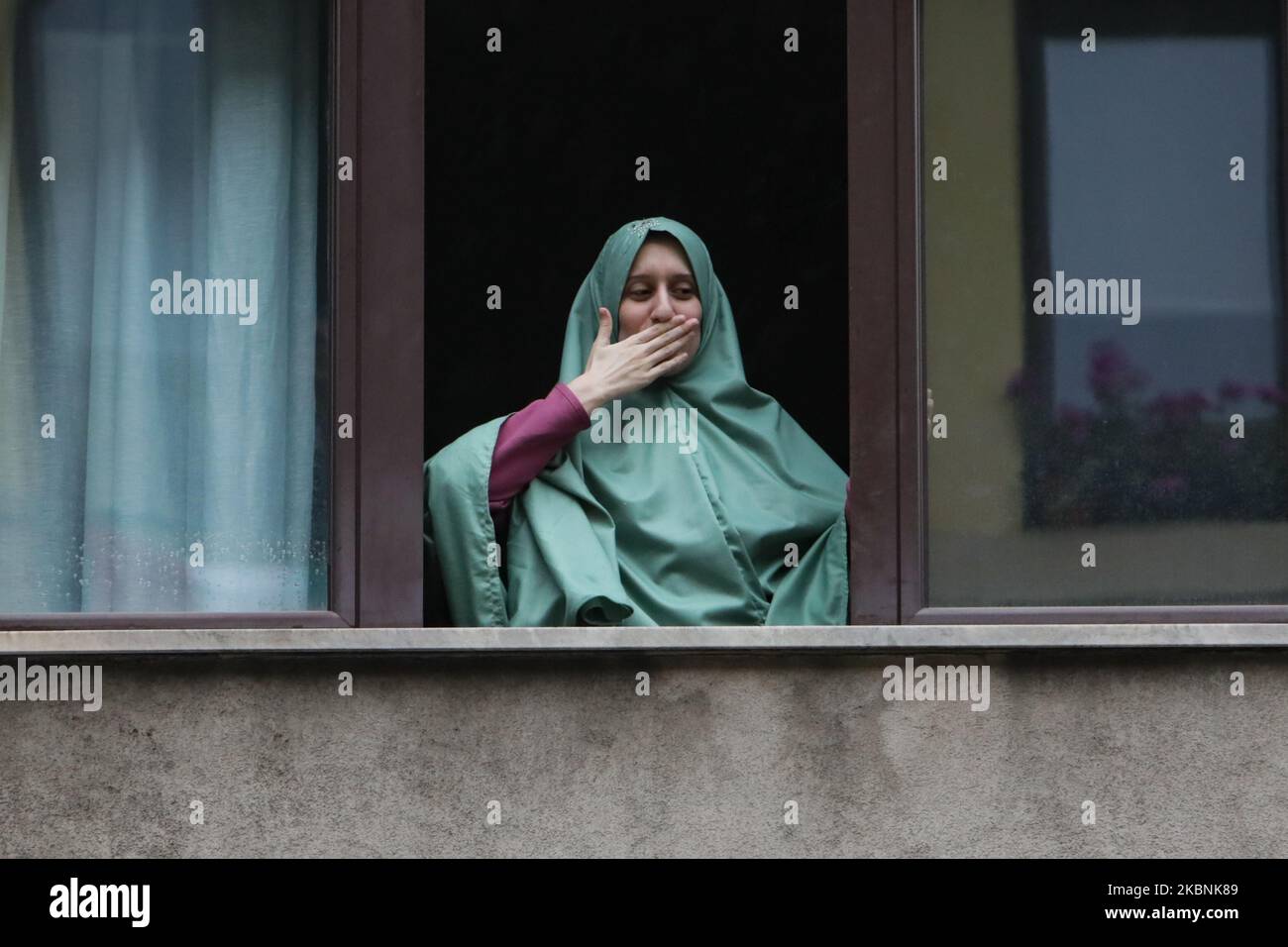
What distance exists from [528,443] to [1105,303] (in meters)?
1.65

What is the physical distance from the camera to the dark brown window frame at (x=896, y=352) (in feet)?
20.4

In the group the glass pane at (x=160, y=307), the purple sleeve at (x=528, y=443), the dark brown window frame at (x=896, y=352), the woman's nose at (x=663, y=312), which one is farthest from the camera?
the woman's nose at (x=663, y=312)

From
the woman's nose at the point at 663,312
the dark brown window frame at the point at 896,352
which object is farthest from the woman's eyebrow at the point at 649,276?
the dark brown window frame at the point at 896,352

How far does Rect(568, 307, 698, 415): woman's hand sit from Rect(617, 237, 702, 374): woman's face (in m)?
0.06

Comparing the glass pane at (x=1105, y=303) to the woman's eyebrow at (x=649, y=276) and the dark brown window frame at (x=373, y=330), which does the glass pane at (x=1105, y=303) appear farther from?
the dark brown window frame at (x=373, y=330)

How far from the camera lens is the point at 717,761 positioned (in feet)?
20.1

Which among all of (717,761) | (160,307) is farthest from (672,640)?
(160,307)

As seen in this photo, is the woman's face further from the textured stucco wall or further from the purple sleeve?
the textured stucco wall

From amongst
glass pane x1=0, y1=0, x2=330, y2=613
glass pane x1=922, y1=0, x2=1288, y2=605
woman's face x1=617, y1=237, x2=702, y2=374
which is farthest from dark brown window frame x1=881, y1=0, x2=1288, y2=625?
glass pane x1=0, y1=0, x2=330, y2=613

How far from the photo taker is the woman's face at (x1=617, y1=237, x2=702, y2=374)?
23.0ft

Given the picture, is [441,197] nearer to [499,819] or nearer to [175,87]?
[175,87]

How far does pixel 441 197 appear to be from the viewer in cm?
852

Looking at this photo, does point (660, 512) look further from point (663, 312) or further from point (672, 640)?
point (672, 640)

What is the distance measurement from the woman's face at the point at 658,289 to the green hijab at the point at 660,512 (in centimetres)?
3
